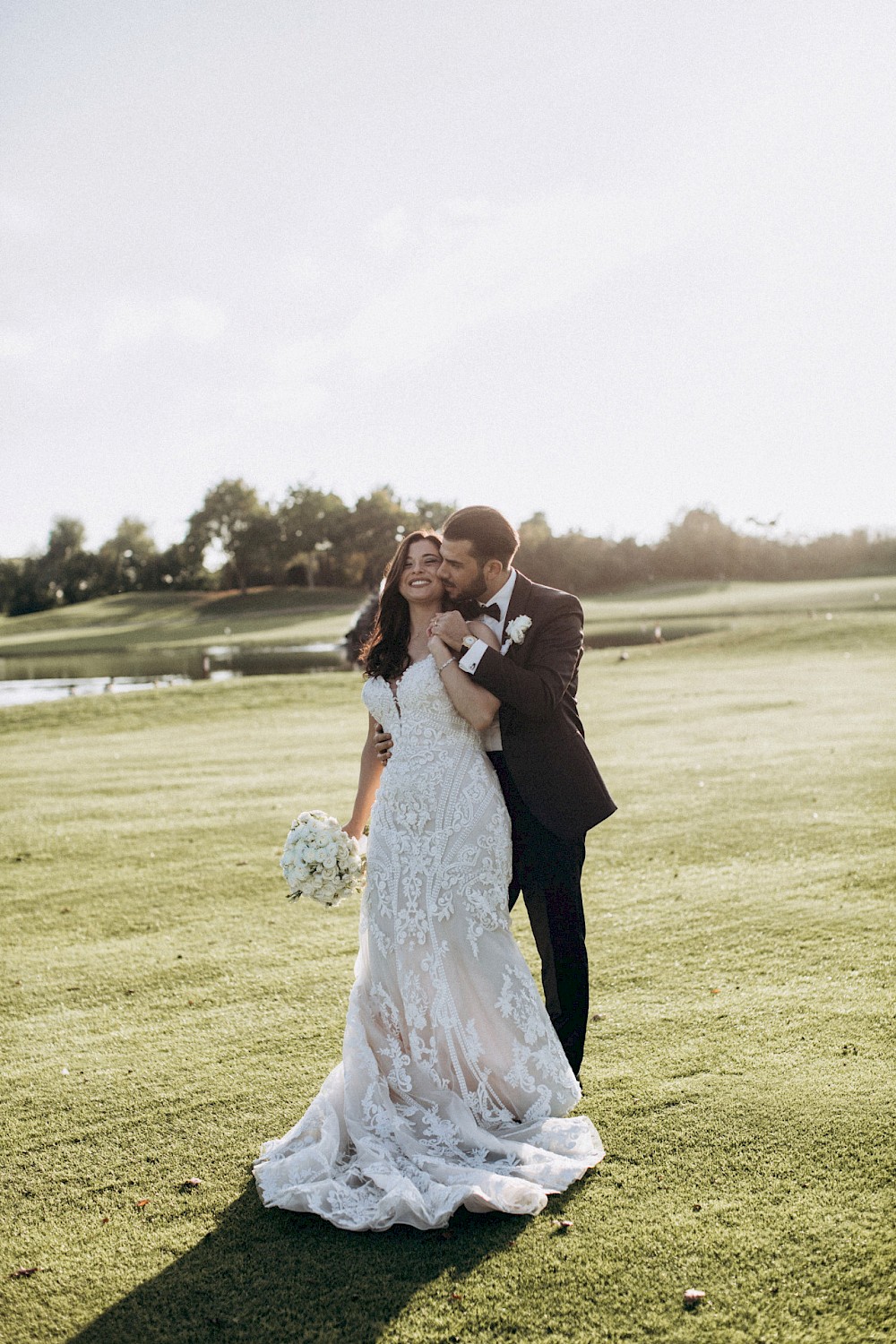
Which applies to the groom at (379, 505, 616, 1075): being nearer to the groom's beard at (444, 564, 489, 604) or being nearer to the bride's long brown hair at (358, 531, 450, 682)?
the groom's beard at (444, 564, 489, 604)

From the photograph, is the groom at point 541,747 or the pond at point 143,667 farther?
the pond at point 143,667

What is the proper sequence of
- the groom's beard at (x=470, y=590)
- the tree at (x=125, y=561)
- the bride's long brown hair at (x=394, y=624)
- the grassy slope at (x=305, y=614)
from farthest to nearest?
the tree at (x=125, y=561) < the grassy slope at (x=305, y=614) < the bride's long brown hair at (x=394, y=624) < the groom's beard at (x=470, y=590)

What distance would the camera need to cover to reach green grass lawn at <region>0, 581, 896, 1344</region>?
11.2 feet

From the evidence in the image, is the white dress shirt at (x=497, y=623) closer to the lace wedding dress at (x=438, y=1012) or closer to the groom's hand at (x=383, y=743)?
the lace wedding dress at (x=438, y=1012)

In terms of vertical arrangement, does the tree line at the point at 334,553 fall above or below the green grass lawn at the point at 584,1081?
above

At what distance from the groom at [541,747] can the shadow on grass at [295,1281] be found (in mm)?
1108

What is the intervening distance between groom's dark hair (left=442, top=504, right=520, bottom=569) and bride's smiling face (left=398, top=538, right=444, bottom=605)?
19cm

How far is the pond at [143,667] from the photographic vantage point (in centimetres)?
3250

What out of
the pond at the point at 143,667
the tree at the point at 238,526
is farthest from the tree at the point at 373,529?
the pond at the point at 143,667

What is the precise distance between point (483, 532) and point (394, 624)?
2.04 ft

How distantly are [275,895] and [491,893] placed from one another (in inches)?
174

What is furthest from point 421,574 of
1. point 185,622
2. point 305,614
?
point 185,622

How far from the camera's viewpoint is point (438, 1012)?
14.1 ft

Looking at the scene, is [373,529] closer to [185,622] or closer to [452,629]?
[185,622]
